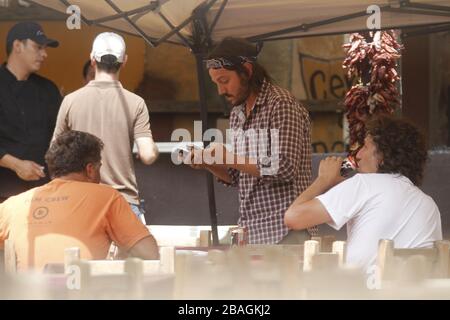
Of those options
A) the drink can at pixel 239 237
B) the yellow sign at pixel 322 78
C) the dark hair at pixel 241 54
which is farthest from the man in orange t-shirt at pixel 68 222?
the yellow sign at pixel 322 78

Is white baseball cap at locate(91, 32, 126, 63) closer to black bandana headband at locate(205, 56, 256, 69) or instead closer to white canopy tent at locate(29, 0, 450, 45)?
white canopy tent at locate(29, 0, 450, 45)

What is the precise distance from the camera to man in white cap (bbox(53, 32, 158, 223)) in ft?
17.1

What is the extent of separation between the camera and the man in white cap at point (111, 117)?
17.1 ft

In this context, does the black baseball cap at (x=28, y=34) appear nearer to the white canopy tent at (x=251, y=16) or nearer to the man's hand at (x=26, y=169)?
the white canopy tent at (x=251, y=16)

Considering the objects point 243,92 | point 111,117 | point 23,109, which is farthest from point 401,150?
point 23,109

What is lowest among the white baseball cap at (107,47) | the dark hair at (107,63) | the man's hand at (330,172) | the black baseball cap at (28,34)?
the man's hand at (330,172)

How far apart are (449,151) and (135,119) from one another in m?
2.84

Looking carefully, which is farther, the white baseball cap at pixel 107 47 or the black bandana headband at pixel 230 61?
the white baseball cap at pixel 107 47

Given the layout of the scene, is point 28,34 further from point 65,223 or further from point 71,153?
point 65,223

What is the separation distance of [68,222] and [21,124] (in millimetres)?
1498

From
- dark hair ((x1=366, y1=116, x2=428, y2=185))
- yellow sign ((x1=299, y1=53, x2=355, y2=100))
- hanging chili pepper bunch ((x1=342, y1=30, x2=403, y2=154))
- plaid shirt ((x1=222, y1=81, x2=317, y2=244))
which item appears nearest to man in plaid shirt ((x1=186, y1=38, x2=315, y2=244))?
plaid shirt ((x1=222, y1=81, x2=317, y2=244))

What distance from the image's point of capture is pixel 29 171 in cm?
521

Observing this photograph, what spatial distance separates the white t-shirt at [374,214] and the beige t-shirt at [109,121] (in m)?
1.58
